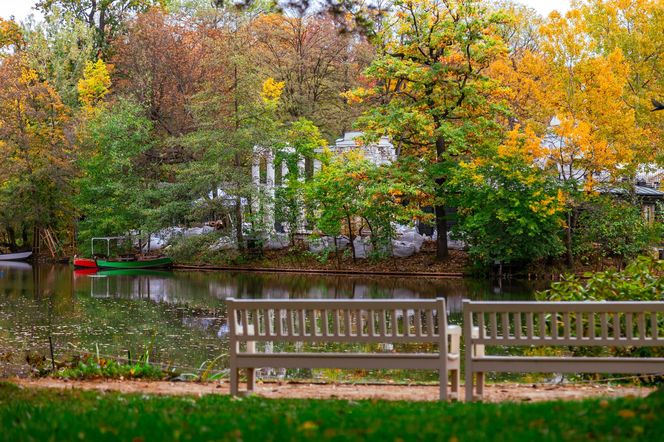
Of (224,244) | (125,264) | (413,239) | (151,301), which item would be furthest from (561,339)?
(125,264)

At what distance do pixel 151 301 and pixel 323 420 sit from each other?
1892 cm

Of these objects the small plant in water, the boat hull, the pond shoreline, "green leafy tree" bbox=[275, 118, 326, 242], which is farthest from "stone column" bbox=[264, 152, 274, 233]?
→ the small plant in water

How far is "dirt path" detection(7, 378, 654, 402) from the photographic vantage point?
26.1 ft

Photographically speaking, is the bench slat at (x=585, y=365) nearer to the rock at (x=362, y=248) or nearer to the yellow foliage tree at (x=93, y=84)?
the rock at (x=362, y=248)

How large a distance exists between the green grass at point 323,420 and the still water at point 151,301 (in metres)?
5.78

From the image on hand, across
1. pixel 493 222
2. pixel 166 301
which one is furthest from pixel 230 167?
pixel 166 301

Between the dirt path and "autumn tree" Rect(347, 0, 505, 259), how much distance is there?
23925 mm

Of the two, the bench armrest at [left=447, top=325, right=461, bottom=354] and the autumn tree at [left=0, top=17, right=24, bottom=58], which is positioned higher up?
the autumn tree at [left=0, top=17, right=24, bottom=58]

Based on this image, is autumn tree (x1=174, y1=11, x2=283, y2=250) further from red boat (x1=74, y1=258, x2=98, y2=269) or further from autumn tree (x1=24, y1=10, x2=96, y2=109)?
autumn tree (x1=24, y1=10, x2=96, y2=109)

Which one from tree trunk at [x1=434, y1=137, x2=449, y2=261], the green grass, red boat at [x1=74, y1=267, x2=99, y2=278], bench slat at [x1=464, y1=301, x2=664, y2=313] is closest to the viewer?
the green grass

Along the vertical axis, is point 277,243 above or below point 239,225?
below

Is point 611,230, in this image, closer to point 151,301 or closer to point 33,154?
point 151,301

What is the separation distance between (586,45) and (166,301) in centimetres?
1849

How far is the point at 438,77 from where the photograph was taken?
33562 millimetres
